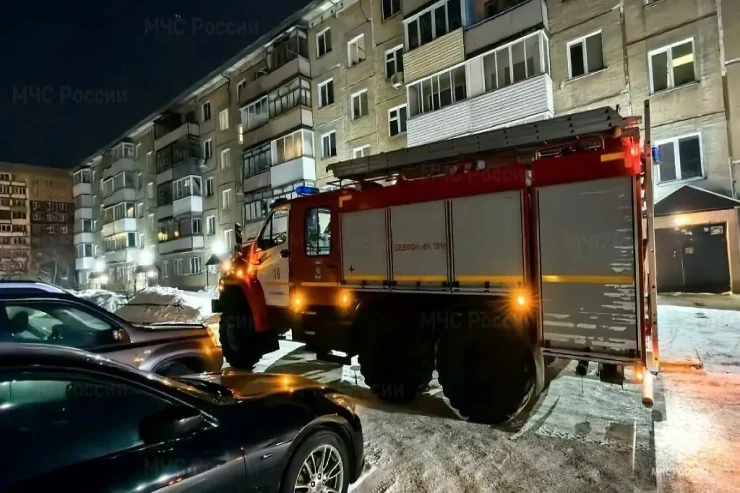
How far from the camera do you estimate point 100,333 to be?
4.99 meters

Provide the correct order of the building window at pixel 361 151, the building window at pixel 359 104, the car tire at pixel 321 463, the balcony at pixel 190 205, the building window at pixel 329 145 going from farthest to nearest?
the balcony at pixel 190 205, the building window at pixel 329 145, the building window at pixel 359 104, the building window at pixel 361 151, the car tire at pixel 321 463

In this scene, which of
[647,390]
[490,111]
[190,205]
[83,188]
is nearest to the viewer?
Answer: [647,390]

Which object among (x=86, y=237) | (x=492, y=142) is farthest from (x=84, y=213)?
(x=492, y=142)

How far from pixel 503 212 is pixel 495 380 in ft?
6.39

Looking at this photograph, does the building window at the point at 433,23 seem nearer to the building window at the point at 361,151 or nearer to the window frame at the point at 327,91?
the building window at the point at 361,151

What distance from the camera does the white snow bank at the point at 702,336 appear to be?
7.14 metres

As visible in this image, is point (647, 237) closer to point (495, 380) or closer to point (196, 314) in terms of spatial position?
point (495, 380)

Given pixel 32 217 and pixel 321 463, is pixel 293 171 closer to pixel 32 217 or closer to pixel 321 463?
pixel 321 463

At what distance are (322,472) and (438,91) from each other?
1722 cm

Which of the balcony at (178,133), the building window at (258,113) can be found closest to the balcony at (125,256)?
the balcony at (178,133)

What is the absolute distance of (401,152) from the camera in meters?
6.39

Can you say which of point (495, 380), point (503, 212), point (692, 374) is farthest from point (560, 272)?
point (692, 374)

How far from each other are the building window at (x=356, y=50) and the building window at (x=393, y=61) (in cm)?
164

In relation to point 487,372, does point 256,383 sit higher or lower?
higher
